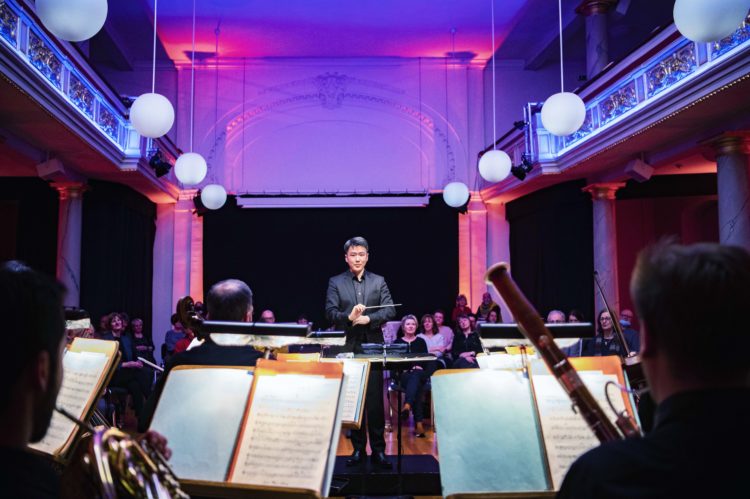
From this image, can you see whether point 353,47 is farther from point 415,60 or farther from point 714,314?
point 714,314

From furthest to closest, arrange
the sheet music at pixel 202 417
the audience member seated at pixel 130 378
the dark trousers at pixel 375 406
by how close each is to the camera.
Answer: the audience member seated at pixel 130 378 → the dark trousers at pixel 375 406 → the sheet music at pixel 202 417

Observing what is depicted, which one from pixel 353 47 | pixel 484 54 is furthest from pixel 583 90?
pixel 353 47

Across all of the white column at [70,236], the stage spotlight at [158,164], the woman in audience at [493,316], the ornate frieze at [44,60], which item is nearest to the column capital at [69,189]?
the white column at [70,236]

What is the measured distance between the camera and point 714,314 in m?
1.04

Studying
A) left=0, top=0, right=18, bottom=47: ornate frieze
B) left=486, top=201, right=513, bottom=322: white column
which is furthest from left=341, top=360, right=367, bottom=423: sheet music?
left=486, top=201, right=513, bottom=322: white column

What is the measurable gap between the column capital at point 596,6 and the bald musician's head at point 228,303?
8706 mm

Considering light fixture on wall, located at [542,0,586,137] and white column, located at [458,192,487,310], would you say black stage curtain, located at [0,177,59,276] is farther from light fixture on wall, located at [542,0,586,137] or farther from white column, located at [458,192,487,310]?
light fixture on wall, located at [542,0,586,137]

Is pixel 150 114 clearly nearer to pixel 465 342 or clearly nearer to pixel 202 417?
pixel 465 342

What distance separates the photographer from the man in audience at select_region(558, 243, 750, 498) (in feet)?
3.32

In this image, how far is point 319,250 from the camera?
39.8 ft

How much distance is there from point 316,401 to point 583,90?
26.1 ft

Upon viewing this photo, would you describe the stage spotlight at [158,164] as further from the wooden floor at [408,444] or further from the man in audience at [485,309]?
the man in audience at [485,309]

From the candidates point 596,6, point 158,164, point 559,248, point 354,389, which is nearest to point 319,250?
point 158,164

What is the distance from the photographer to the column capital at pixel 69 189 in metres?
9.29
